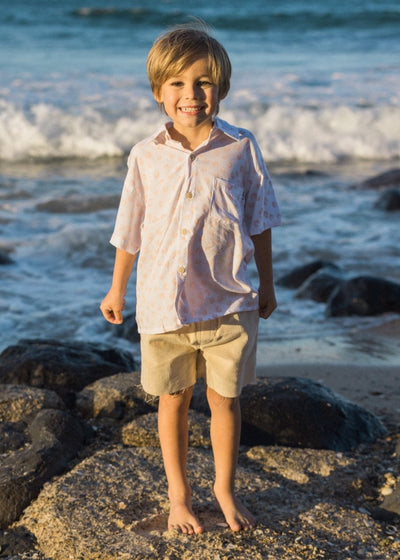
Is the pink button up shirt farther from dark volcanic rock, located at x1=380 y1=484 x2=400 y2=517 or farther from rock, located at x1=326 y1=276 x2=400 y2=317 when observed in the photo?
rock, located at x1=326 y1=276 x2=400 y2=317

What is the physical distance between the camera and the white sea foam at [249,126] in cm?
1252

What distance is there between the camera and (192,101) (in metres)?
2.49

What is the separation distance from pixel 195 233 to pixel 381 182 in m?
8.02

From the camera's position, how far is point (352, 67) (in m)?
18.5

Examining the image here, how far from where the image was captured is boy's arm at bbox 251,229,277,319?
2627 mm

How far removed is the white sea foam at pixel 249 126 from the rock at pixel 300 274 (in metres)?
6.10

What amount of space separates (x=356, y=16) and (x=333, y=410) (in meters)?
24.8

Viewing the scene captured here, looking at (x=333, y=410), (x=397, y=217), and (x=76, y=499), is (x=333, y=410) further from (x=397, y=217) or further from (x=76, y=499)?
(x=397, y=217)

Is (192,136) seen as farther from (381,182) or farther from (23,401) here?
(381,182)

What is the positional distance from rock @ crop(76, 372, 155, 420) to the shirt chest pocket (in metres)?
1.33

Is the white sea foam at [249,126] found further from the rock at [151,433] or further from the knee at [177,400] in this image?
the knee at [177,400]

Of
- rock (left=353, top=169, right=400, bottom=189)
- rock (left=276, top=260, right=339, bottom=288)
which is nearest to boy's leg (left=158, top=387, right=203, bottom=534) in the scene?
rock (left=276, top=260, right=339, bottom=288)

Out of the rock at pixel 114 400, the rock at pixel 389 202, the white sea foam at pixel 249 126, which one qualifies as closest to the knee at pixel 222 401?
the rock at pixel 114 400

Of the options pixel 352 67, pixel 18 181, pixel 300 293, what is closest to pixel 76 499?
pixel 300 293
